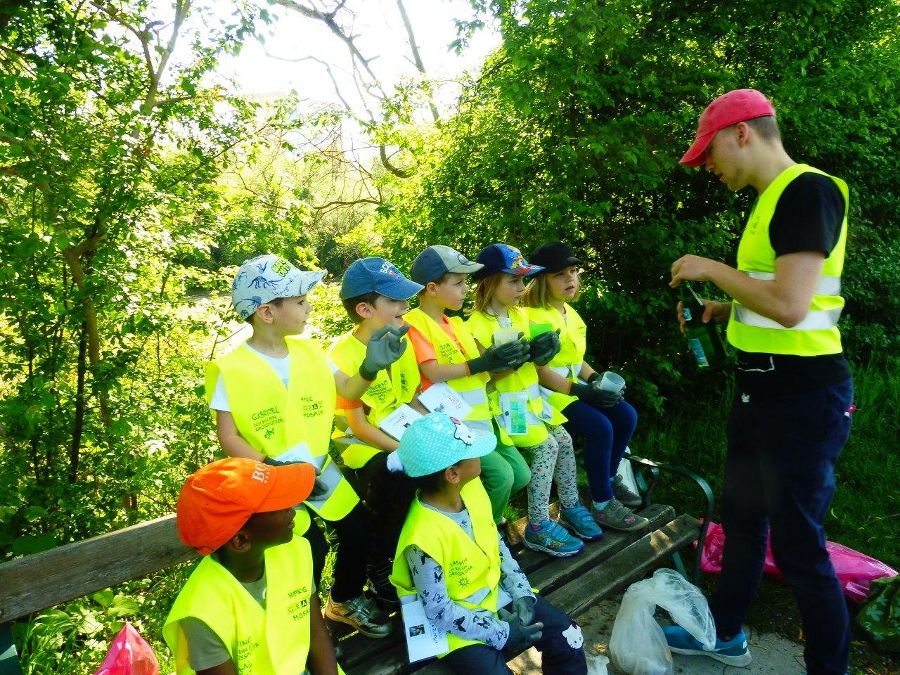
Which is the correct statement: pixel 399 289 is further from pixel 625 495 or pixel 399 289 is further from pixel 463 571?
pixel 625 495

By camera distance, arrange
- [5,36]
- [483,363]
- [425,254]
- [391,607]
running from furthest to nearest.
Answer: [5,36]
[425,254]
[483,363]
[391,607]

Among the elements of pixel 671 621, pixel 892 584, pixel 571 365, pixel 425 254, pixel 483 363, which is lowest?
pixel 892 584

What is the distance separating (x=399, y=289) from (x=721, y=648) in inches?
87.9

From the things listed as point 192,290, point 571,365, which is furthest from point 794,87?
point 192,290

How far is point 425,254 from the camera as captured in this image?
3264mm

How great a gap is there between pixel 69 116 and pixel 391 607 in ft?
12.3

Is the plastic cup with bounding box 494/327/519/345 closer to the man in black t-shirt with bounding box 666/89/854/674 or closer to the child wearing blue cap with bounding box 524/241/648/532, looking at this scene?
the child wearing blue cap with bounding box 524/241/648/532

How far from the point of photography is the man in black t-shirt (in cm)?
219

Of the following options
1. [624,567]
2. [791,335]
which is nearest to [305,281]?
[791,335]

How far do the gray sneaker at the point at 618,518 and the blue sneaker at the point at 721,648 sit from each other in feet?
1.83

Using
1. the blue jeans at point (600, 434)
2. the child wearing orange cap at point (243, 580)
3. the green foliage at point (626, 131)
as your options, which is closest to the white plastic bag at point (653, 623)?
the blue jeans at point (600, 434)

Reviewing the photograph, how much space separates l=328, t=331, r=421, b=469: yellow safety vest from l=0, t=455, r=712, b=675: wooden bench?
0.74 m

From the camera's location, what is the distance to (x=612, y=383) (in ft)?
11.3

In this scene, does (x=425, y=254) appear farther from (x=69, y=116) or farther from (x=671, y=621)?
(x=69, y=116)
